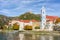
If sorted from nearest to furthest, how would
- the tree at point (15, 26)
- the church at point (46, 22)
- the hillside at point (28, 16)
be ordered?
1. the hillside at point (28, 16)
2. the church at point (46, 22)
3. the tree at point (15, 26)

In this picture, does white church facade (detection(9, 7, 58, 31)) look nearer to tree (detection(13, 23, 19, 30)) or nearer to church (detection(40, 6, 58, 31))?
church (detection(40, 6, 58, 31))

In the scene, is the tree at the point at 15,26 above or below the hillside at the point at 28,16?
below

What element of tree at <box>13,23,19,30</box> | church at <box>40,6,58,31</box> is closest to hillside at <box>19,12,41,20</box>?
church at <box>40,6,58,31</box>

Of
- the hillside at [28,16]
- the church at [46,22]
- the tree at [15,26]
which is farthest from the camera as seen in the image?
the tree at [15,26]

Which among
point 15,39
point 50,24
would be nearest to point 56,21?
point 50,24

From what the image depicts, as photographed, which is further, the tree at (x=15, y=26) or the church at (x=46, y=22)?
the tree at (x=15, y=26)

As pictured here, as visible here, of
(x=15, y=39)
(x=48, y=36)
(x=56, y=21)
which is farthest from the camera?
(x=48, y=36)

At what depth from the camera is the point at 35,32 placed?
1088 cm

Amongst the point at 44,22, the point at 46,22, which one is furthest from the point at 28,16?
the point at 46,22

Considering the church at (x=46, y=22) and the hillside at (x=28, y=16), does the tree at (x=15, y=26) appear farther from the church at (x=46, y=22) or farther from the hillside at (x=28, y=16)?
the church at (x=46, y=22)

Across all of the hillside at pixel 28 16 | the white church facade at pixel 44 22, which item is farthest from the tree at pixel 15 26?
the hillside at pixel 28 16

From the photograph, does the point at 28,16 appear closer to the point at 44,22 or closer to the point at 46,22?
the point at 44,22

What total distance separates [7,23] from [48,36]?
6.10ft

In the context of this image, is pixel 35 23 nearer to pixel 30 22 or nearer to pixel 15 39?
pixel 30 22
